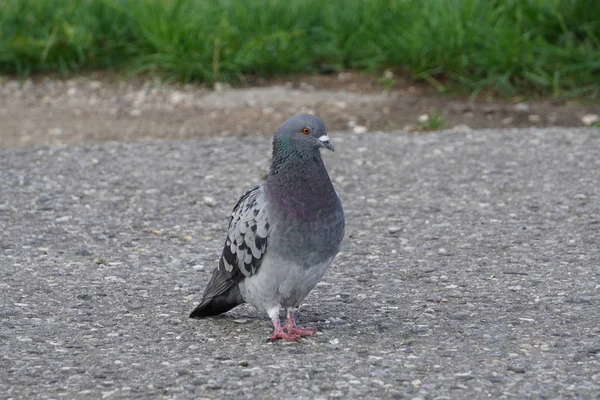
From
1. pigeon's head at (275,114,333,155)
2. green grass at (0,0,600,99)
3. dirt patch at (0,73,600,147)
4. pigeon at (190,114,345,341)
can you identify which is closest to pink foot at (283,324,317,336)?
pigeon at (190,114,345,341)

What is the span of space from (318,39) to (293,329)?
555 cm

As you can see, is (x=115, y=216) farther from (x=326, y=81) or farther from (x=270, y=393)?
(x=326, y=81)

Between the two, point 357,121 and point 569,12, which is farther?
point 569,12

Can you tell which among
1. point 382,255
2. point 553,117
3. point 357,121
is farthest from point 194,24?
point 382,255

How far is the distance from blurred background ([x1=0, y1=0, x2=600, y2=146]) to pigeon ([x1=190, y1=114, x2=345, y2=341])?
12.7 ft

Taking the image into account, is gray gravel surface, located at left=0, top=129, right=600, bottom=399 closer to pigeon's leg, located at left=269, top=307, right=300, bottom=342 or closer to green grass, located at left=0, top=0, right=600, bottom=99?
pigeon's leg, located at left=269, top=307, right=300, bottom=342

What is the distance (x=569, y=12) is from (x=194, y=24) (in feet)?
10.5

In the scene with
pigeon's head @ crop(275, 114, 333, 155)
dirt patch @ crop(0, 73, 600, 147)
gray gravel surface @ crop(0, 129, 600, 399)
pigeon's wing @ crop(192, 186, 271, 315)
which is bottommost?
gray gravel surface @ crop(0, 129, 600, 399)

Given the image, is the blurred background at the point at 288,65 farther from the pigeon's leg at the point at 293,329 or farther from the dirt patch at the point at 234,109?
the pigeon's leg at the point at 293,329

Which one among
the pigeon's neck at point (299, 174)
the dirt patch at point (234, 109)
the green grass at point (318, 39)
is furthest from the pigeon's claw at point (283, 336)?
the green grass at point (318, 39)

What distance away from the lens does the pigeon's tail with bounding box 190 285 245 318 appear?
14.3 feet

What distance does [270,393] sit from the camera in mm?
3658

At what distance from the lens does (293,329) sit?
4.23 metres

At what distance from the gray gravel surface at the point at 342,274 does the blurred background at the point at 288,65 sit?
0.68m
